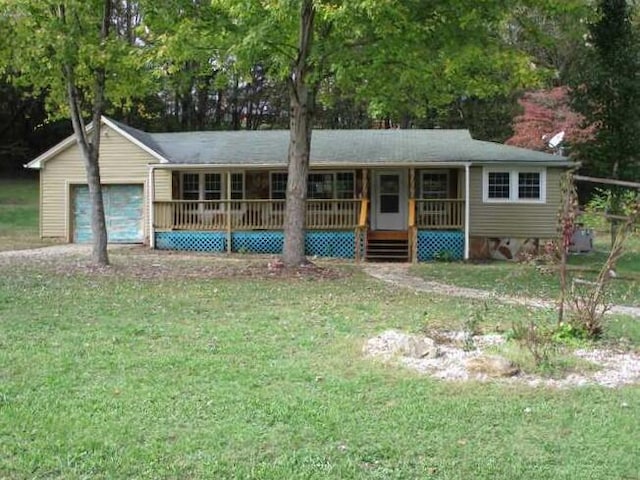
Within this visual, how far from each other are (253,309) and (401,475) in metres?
5.72

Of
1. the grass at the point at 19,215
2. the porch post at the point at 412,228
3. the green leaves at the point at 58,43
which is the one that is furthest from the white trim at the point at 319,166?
the green leaves at the point at 58,43

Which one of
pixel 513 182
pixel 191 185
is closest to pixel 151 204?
pixel 191 185


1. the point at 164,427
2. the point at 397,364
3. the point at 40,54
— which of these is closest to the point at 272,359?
the point at 397,364

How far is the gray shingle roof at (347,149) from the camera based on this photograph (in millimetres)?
19125

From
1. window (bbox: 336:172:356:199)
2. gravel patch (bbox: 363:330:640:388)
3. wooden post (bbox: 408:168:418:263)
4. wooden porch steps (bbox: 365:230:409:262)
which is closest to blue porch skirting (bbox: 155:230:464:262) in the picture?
wooden post (bbox: 408:168:418:263)

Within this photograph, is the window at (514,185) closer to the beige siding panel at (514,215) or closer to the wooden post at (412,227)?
the beige siding panel at (514,215)

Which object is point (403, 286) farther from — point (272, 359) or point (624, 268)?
point (624, 268)

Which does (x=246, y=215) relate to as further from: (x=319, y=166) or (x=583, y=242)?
(x=583, y=242)

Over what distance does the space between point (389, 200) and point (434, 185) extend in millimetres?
1416

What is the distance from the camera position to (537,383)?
5.55 metres

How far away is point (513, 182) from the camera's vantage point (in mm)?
19406

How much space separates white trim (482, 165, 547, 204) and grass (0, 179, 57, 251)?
13156 mm

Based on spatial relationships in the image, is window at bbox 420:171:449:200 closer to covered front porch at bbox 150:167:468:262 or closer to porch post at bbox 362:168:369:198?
covered front porch at bbox 150:167:468:262

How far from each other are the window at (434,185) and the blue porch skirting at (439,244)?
6.30ft
